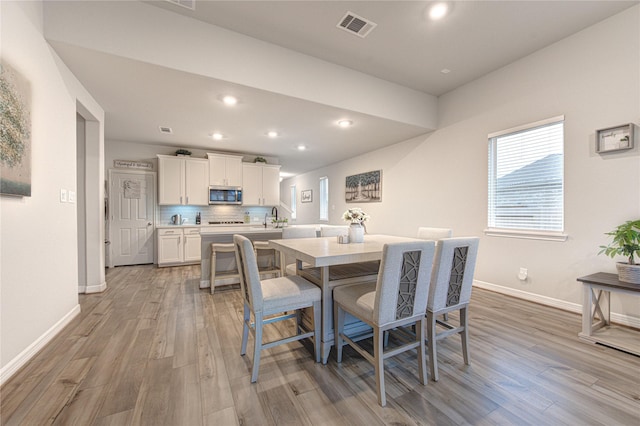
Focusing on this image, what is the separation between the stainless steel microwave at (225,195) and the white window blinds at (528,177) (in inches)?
194

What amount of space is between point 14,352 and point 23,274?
521mm

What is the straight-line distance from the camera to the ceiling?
2.39m

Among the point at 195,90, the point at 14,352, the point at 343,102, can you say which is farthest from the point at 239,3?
the point at 14,352

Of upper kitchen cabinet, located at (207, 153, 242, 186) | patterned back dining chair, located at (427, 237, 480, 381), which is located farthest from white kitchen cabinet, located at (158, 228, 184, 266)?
patterned back dining chair, located at (427, 237, 480, 381)

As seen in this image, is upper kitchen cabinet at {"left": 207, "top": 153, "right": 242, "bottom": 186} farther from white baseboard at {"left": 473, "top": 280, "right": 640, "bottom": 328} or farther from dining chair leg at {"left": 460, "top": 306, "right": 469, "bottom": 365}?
dining chair leg at {"left": 460, "top": 306, "right": 469, "bottom": 365}

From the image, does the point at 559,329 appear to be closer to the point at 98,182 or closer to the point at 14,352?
the point at 14,352

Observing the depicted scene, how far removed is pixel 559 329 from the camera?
242cm

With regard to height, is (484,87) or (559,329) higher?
(484,87)

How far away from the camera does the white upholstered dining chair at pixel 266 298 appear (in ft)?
5.54

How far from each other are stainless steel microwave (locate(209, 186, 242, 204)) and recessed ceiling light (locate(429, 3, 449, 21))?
4.82 m

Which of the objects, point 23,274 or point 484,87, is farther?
point 484,87

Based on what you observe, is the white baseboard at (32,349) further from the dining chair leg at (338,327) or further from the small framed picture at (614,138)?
the small framed picture at (614,138)

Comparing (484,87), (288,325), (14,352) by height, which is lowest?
(288,325)

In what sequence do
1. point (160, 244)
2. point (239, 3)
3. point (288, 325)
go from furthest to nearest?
point (160, 244) < point (288, 325) < point (239, 3)
